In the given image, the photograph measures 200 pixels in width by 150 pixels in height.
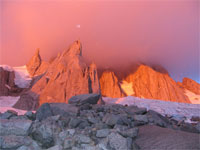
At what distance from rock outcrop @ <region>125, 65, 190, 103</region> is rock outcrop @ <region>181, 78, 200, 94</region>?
19.3ft

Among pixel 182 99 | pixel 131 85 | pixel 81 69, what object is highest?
pixel 81 69

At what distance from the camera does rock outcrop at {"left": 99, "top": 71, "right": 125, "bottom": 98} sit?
29781 millimetres

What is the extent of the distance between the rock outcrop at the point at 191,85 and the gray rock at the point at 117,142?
39.4 metres

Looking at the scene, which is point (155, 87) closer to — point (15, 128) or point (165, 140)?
point (165, 140)

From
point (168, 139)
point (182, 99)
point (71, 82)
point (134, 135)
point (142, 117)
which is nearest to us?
point (168, 139)

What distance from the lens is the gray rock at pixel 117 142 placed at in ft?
7.56

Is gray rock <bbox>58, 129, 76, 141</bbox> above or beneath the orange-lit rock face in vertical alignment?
above

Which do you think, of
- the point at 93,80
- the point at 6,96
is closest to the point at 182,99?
the point at 93,80

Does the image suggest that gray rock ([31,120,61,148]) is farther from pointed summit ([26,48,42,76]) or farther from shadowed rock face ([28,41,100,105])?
pointed summit ([26,48,42,76])

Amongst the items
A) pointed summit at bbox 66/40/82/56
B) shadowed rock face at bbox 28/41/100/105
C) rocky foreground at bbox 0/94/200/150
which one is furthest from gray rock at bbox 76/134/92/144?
pointed summit at bbox 66/40/82/56

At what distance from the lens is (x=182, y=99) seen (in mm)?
27797

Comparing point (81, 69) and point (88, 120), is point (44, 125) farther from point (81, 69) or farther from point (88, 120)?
point (81, 69)

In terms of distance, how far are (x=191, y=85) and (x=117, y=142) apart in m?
40.7

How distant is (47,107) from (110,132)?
2301mm
